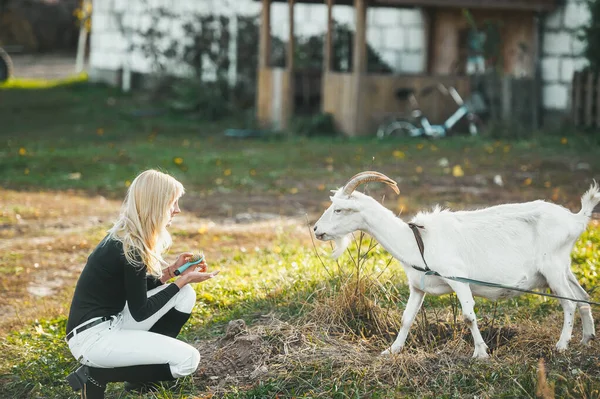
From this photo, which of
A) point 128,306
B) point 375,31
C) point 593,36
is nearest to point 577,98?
point 593,36

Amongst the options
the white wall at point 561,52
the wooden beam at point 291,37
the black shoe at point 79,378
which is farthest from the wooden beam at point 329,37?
the black shoe at point 79,378

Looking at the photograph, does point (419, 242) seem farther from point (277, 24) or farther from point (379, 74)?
point (277, 24)

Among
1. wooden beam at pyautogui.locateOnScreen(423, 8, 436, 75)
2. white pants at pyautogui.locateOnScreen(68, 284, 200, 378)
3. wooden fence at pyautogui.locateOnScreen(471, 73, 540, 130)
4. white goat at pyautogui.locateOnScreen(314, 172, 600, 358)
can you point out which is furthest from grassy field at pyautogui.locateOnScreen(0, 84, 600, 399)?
wooden beam at pyautogui.locateOnScreen(423, 8, 436, 75)

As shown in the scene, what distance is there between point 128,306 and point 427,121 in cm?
1384

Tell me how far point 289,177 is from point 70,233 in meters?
4.55

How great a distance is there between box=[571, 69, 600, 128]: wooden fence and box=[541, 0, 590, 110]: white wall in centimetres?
44

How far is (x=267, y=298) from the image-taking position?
6918 mm

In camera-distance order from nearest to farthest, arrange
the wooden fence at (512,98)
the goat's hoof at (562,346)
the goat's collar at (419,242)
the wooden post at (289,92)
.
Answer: the goat's collar at (419,242) → the goat's hoof at (562,346) → the wooden fence at (512,98) → the wooden post at (289,92)

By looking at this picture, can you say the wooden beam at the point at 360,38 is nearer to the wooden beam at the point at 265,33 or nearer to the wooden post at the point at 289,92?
the wooden post at the point at 289,92

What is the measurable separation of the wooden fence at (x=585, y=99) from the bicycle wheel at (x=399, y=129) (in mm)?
3106

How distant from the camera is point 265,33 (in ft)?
64.8

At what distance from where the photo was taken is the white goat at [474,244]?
Answer: 5434 millimetres

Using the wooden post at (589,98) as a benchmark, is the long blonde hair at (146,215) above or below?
below

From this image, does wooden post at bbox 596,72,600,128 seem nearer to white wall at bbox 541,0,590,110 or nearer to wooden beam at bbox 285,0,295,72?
white wall at bbox 541,0,590,110
